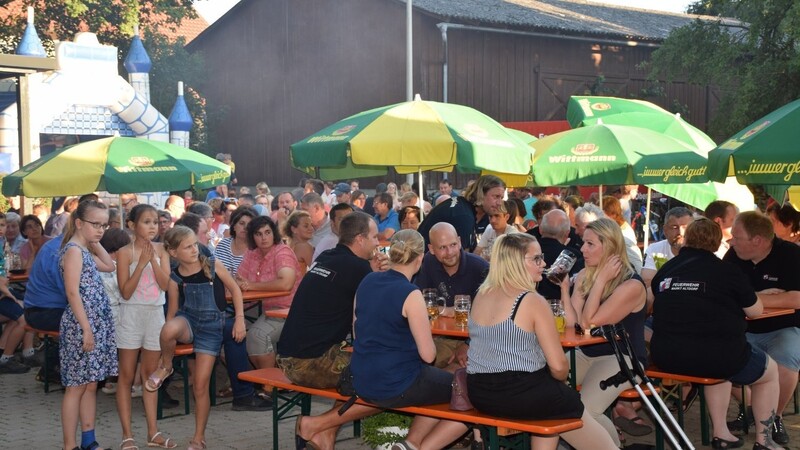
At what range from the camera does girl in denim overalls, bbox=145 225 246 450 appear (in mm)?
7520

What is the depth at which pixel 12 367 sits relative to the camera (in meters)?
11.1

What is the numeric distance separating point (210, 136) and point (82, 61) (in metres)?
11.9

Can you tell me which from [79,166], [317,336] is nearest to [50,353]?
[79,166]

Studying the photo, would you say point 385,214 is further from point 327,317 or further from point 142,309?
point 327,317

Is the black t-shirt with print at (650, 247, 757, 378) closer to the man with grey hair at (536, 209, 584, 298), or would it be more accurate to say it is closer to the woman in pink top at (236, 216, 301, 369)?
the man with grey hair at (536, 209, 584, 298)

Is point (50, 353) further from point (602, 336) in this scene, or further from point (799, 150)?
point (799, 150)

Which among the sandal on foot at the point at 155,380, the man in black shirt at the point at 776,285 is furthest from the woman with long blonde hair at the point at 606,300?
the sandal on foot at the point at 155,380

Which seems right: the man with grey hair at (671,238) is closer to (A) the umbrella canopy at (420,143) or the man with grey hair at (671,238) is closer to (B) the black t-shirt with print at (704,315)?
(A) the umbrella canopy at (420,143)

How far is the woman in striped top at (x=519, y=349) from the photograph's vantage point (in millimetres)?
5641

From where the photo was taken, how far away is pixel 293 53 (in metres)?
35.9

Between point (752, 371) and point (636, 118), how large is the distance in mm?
6723

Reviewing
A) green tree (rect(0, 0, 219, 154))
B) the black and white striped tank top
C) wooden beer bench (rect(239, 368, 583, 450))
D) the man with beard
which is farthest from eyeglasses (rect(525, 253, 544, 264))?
green tree (rect(0, 0, 219, 154))

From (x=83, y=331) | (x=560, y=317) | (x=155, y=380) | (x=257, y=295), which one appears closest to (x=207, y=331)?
(x=155, y=380)

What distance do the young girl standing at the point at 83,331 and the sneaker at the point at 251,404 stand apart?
184cm
